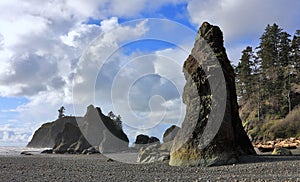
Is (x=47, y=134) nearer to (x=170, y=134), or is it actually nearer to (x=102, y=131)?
(x=102, y=131)

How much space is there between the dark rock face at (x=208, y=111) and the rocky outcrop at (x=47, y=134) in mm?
78401

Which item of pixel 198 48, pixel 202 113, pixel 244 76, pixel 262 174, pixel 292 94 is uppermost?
pixel 244 76

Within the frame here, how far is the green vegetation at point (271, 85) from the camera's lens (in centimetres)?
5153

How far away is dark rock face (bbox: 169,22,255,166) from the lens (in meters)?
18.4

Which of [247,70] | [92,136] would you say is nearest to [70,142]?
[92,136]

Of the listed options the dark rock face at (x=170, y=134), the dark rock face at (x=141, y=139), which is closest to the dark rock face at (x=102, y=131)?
the dark rock face at (x=141, y=139)

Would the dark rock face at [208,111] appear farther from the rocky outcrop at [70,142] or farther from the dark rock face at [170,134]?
the rocky outcrop at [70,142]

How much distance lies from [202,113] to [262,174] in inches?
249

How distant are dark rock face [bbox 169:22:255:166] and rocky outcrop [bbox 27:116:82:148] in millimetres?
78401

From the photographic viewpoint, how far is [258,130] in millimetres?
53156

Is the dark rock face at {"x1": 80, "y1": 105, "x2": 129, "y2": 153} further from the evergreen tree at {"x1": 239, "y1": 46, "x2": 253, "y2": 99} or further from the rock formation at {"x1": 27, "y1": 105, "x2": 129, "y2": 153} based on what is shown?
the evergreen tree at {"x1": 239, "y1": 46, "x2": 253, "y2": 99}

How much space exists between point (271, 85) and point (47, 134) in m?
70.5

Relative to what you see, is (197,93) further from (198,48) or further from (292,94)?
(292,94)

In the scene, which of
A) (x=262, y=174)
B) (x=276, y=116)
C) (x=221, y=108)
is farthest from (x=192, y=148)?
(x=276, y=116)
